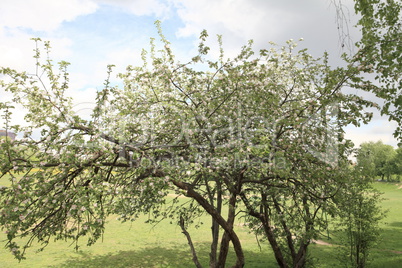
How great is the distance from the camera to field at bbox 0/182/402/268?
16.5 metres

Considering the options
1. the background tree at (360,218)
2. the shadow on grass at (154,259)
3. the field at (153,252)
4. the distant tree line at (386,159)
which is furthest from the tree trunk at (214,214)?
the distant tree line at (386,159)

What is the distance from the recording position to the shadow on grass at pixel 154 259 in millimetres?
16422

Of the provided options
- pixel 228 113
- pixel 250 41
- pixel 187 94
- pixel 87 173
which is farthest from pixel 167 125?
pixel 250 41

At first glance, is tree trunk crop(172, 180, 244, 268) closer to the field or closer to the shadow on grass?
A: the field

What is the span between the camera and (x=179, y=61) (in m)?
9.99

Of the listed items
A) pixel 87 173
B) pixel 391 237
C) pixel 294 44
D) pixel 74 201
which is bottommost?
pixel 391 237

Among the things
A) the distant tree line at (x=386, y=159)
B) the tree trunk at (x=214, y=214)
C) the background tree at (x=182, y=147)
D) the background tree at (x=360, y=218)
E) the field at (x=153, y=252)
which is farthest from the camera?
the distant tree line at (x=386, y=159)

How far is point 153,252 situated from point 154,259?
1.63m

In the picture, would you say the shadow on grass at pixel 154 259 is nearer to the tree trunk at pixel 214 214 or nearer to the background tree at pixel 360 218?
the background tree at pixel 360 218

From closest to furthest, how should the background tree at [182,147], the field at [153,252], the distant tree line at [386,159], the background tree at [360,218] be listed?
the background tree at [182,147] < the background tree at [360,218] < the field at [153,252] < the distant tree line at [386,159]

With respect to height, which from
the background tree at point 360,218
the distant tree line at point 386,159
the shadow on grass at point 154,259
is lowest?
the shadow on grass at point 154,259

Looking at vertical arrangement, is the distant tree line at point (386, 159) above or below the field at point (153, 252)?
above

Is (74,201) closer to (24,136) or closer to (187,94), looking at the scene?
(24,136)

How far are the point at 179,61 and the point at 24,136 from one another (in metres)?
4.81
